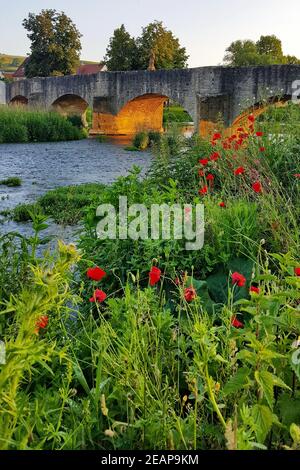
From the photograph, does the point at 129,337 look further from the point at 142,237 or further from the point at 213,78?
the point at 213,78

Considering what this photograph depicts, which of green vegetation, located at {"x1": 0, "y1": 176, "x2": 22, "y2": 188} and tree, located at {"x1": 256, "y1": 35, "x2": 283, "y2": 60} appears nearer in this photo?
green vegetation, located at {"x1": 0, "y1": 176, "x2": 22, "y2": 188}

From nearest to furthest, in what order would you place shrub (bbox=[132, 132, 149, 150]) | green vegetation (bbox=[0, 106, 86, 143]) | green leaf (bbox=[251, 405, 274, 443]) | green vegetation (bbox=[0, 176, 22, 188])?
green leaf (bbox=[251, 405, 274, 443]), green vegetation (bbox=[0, 176, 22, 188]), shrub (bbox=[132, 132, 149, 150]), green vegetation (bbox=[0, 106, 86, 143])

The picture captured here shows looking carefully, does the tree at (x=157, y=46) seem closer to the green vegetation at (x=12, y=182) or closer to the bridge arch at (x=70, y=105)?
the bridge arch at (x=70, y=105)

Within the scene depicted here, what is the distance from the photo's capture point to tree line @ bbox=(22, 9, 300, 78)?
40.2 meters

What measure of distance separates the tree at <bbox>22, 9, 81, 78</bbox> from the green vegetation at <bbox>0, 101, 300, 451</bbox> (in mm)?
40681

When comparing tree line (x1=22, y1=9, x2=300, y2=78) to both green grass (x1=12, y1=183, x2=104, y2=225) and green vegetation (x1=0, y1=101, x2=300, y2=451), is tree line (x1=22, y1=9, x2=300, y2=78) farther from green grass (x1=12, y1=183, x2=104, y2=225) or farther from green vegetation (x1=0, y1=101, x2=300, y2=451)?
green vegetation (x1=0, y1=101, x2=300, y2=451)

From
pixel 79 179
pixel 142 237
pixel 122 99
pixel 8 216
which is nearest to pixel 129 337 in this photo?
pixel 142 237

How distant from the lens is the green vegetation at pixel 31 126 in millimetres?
21906

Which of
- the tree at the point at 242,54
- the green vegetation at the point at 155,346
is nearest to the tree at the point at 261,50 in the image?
the tree at the point at 242,54

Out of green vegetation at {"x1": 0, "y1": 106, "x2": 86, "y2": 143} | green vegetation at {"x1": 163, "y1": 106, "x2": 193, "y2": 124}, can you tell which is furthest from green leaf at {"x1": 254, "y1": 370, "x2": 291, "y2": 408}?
green vegetation at {"x1": 163, "y1": 106, "x2": 193, "y2": 124}

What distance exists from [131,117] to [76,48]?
618 inches

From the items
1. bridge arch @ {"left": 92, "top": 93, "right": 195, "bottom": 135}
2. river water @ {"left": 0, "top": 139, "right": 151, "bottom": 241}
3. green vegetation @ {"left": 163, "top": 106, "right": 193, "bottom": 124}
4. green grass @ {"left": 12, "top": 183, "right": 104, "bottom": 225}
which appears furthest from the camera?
green vegetation @ {"left": 163, "top": 106, "right": 193, "bottom": 124}

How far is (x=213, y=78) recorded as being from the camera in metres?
22.1

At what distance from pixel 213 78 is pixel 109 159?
760cm
